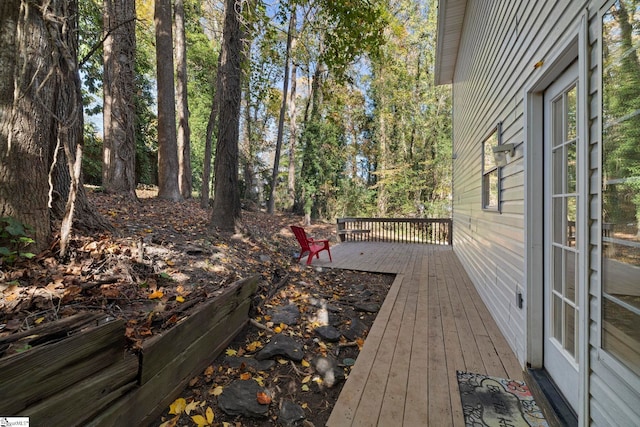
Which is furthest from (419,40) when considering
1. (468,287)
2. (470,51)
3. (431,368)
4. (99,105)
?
(431,368)

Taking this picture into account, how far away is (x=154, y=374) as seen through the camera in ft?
5.56

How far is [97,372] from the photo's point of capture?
55.2 inches

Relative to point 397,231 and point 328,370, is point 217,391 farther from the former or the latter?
point 397,231

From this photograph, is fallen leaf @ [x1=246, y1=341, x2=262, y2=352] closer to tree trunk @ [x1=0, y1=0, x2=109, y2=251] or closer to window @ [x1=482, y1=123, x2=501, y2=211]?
tree trunk @ [x1=0, y1=0, x2=109, y2=251]

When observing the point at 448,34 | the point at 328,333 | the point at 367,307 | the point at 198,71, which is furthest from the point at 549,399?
the point at 198,71

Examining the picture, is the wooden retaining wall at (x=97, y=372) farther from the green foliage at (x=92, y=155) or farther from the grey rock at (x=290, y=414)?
the green foliage at (x=92, y=155)

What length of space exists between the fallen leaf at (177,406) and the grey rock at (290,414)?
617 mm

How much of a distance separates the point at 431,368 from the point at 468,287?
2.42 m

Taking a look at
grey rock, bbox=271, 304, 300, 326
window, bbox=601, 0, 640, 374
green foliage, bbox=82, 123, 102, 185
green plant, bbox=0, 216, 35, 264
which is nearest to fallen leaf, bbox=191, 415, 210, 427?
grey rock, bbox=271, 304, 300, 326

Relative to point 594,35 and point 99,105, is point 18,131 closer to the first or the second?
point 594,35

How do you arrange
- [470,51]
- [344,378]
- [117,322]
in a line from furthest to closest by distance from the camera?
1. [470,51]
2. [344,378]
3. [117,322]

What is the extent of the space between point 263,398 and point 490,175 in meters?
3.52

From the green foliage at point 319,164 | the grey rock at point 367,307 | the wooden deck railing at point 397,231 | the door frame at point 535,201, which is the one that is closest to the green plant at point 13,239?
the grey rock at point 367,307

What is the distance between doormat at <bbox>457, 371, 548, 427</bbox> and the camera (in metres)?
1.67
